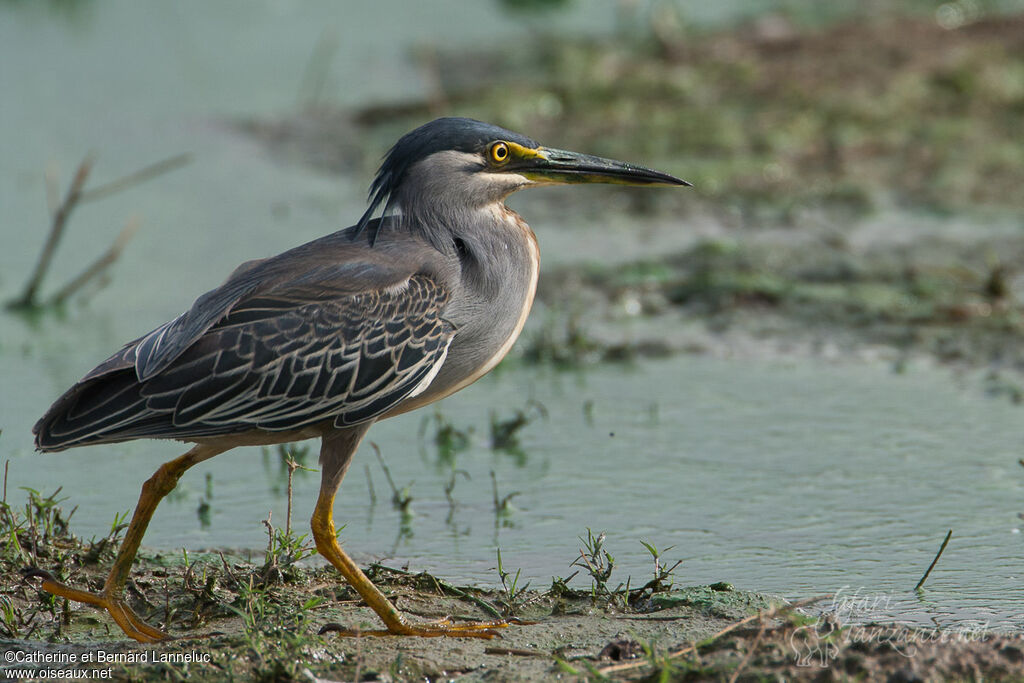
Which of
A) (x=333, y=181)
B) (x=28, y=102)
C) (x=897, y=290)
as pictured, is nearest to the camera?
(x=897, y=290)

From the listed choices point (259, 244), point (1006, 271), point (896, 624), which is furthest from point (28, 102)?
point (896, 624)

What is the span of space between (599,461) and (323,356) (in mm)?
1804

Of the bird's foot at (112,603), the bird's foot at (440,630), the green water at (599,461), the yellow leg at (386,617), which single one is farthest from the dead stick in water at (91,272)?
the bird's foot at (440,630)

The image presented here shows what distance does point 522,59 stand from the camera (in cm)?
1266

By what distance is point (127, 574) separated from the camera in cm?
437

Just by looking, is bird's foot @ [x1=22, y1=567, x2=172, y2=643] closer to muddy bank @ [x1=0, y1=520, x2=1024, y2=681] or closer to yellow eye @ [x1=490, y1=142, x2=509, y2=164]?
muddy bank @ [x1=0, y1=520, x2=1024, y2=681]

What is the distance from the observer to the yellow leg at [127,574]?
421 centimetres

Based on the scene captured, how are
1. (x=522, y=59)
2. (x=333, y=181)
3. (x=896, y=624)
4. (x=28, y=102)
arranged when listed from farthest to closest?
(x=522, y=59) → (x=28, y=102) → (x=333, y=181) → (x=896, y=624)

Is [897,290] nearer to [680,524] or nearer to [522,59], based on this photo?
[680,524]

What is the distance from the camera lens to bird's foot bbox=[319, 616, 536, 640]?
13.8ft

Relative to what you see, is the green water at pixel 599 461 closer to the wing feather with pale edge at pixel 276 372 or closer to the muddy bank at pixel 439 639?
the muddy bank at pixel 439 639

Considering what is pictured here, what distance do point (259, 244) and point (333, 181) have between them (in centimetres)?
157

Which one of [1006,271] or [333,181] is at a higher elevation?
[333,181]

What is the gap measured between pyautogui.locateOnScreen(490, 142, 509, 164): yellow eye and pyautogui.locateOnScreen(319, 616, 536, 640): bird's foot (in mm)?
1577
